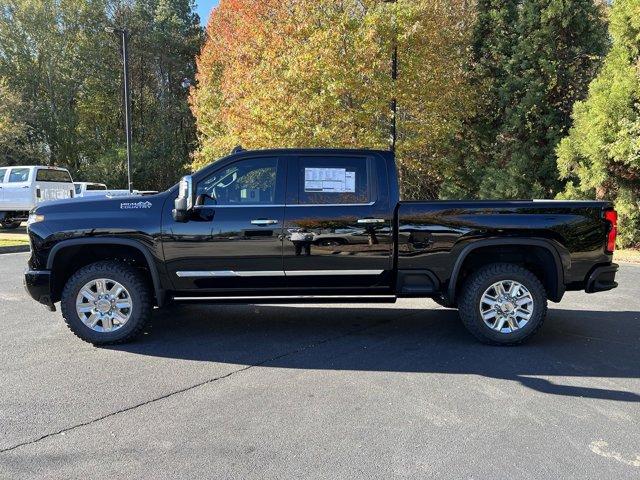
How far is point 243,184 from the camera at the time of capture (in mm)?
5379

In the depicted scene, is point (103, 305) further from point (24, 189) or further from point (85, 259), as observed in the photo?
point (24, 189)

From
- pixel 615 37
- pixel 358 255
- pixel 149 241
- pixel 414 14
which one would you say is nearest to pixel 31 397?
pixel 149 241

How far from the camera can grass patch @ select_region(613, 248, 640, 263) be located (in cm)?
1235

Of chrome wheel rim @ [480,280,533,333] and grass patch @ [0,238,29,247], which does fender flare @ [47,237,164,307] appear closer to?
chrome wheel rim @ [480,280,533,333]

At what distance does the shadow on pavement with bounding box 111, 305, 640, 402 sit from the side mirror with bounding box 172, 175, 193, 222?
1320 mm

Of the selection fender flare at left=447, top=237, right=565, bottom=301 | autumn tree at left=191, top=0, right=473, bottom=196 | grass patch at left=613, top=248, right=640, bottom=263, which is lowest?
grass patch at left=613, top=248, right=640, bottom=263

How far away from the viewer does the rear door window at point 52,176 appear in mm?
18656

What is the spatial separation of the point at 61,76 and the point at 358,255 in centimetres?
3336

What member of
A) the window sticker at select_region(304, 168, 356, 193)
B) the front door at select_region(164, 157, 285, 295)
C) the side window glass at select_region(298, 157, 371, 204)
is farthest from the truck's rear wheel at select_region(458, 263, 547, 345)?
the front door at select_region(164, 157, 285, 295)

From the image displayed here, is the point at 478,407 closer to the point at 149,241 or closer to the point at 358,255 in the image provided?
the point at 358,255

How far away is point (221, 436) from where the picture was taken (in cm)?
345

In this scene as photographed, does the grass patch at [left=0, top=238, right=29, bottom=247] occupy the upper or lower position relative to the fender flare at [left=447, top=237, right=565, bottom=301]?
lower

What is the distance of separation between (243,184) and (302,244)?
2.86ft

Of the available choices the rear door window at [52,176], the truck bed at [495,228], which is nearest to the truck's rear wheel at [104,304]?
the truck bed at [495,228]
